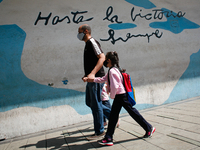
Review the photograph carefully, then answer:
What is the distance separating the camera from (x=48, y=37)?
4750mm

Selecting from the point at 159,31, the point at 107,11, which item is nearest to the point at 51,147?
the point at 107,11

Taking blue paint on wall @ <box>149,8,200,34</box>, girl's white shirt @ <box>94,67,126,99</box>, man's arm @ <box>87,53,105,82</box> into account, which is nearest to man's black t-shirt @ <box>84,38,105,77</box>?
man's arm @ <box>87,53,105,82</box>

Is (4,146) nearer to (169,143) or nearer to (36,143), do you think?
(36,143)

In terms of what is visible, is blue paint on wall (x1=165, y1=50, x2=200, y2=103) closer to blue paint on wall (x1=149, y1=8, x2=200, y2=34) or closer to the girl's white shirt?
blue paint on wall (x1=149, y1=8, x2=200, y2=34)

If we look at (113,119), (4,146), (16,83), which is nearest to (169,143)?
(113,119)

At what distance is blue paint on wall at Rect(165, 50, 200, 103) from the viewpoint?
611cm

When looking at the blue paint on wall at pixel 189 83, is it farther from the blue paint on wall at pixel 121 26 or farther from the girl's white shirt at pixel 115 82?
the girl's white shirt at pixel 115 82

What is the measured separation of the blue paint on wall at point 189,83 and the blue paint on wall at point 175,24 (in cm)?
96

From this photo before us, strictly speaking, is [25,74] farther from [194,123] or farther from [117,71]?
[194,123]

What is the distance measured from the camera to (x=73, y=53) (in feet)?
Answer: 16.3

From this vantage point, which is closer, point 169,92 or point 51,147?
point 51,147

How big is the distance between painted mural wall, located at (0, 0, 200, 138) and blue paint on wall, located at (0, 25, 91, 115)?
2 centimetres

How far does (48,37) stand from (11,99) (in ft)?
5.48

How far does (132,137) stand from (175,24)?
4359mm
